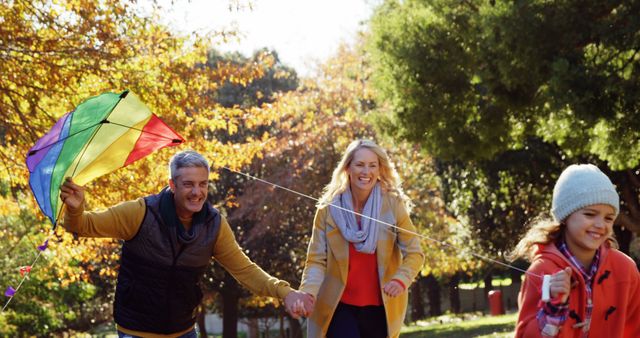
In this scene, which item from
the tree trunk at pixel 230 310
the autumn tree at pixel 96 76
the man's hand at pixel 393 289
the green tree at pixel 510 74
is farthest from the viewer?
the tree trunk at pixel 230 310

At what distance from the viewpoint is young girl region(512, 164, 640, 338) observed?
5039mm

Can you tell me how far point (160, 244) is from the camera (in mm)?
6152

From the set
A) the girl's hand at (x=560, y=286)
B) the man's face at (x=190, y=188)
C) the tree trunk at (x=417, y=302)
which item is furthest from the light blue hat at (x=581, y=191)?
the tree trunk at (x=417, y=302)

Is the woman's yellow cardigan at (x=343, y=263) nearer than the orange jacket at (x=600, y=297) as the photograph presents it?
No

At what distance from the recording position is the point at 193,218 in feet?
20.9

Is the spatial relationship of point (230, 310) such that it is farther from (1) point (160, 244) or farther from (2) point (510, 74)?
(1) point (160, 244)

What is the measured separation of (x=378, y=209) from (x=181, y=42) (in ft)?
21.4

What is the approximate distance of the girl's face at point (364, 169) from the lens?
7188 millimetres

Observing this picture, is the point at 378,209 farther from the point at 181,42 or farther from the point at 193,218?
the point at 181,42

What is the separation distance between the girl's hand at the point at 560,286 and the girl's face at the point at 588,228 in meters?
0.45

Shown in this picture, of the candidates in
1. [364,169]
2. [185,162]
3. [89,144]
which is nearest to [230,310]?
[364,169]

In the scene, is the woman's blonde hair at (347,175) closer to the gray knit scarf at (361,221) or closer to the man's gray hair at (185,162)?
the gray knit scarf at (361,221)

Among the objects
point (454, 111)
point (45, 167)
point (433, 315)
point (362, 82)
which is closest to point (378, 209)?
point (45, 167)

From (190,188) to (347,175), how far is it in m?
1.50
